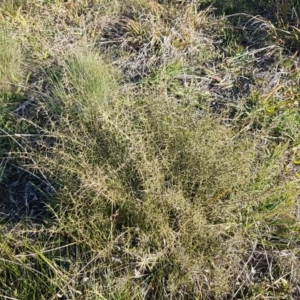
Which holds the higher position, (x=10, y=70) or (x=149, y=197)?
(x=149, y=197)

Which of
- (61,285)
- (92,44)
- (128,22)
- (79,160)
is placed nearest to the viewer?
(61,285)

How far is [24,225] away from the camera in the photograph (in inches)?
97.0

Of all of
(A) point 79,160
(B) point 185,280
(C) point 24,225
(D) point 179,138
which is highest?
(D) point 179,138

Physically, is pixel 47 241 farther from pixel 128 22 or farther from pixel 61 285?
pixel 128 22

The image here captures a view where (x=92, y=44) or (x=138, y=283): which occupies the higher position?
(x=92, y=44)

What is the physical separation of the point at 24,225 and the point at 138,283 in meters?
0.60

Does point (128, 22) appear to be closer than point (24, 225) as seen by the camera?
No

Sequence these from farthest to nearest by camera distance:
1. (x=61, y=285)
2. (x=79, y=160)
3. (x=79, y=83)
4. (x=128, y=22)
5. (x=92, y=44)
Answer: (x=128, y=22), (x=92, y=44), (x=79, y=83), (x=79, y=160), (x=61, y=285)

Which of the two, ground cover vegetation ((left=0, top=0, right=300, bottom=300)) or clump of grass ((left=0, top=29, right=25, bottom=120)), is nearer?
ground cover vegetation ((left=0, top=0, right=300, bottom=300))

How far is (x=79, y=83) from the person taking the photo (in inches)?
116

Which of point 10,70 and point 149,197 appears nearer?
point 149,197

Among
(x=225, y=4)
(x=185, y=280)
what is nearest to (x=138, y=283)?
(x=185, y=280)

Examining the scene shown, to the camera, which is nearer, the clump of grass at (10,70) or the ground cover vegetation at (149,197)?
the ground cover vegetation at (149,197)

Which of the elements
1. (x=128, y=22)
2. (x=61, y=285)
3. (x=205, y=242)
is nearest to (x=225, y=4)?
(x=128, y=22)
